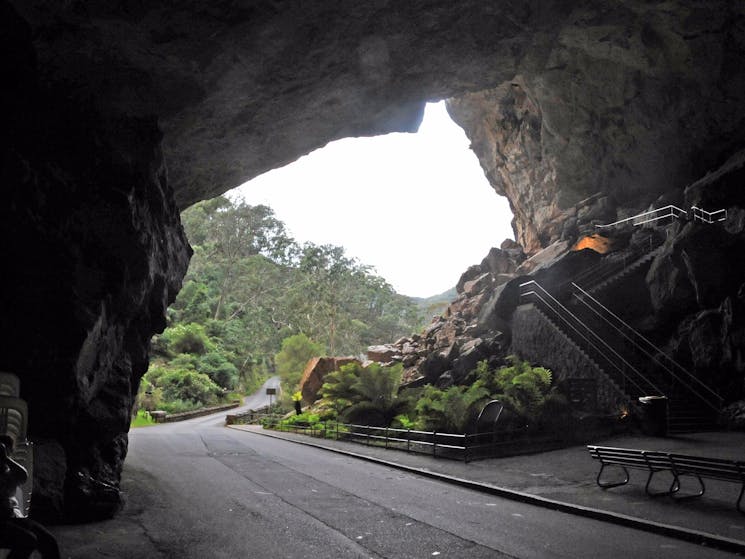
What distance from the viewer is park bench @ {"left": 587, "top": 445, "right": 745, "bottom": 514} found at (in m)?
7.50

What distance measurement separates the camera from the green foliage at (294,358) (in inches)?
1629

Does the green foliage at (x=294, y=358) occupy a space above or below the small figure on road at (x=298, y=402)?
above

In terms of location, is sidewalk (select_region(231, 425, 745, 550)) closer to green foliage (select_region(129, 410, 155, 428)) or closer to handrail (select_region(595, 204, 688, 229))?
handrail (select_region(595, 204, 688, 229))

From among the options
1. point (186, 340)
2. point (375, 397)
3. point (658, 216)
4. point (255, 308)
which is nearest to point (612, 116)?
point (658, 216)

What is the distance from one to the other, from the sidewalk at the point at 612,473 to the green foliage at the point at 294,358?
24.8 meters

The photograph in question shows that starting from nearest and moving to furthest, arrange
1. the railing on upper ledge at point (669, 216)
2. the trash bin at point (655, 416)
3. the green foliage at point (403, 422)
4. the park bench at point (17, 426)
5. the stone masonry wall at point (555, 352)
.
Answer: the park bench at point (17, 426) < the trash bin at point (655, 416) < the stone masonry wall at point (555, 352) < the green foliage at point (403, 422) < the railing on upper ledge at point (669, 216)

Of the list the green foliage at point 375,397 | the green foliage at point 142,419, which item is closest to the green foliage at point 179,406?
the green foliage at point 142,419

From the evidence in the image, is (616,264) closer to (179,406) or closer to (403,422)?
(403,422)

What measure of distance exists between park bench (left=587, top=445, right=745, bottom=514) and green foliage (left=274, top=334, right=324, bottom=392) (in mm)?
33015

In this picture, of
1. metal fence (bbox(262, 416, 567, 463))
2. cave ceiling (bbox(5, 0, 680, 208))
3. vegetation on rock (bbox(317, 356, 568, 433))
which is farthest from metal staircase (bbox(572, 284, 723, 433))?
cave ceiling (bbox(5, 0, 680, 208))

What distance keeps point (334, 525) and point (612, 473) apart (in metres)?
6.26

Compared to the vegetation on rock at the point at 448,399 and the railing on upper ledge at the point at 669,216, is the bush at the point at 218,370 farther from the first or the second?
the railing on upper ledge at the point at 669,216

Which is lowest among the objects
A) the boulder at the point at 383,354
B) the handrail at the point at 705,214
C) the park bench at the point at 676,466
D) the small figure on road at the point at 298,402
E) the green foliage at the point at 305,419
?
the green foliage at the point at 305,419

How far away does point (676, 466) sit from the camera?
818 centimetres
